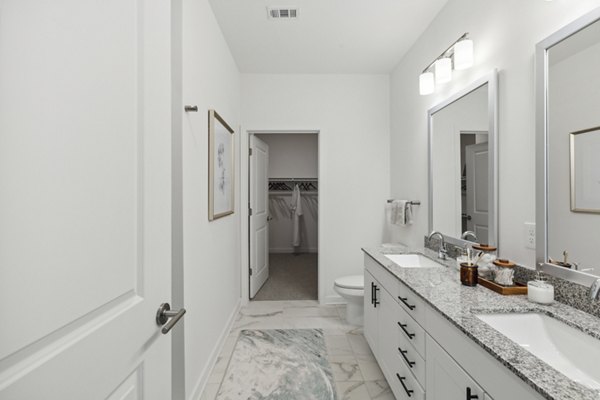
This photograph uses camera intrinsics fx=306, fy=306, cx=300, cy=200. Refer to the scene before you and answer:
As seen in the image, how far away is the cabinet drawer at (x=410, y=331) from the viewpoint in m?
1.42

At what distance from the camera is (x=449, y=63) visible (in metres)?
2.09

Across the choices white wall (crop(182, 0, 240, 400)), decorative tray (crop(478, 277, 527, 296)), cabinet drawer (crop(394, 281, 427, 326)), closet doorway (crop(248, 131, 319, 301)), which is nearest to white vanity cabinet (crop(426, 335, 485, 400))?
cabinet drawer (crop(394, 281, 427, 326))

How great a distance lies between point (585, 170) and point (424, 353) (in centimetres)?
99

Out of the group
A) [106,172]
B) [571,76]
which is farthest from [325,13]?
[106,172]

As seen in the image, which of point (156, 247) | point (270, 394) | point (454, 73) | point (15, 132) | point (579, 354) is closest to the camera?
point (15, 132)

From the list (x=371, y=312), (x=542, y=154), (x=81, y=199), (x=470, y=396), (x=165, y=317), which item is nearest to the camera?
(x=81, y=199)

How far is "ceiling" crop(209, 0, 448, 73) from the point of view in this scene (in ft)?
7.39

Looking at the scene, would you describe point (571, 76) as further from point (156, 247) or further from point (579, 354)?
point (156, 247)

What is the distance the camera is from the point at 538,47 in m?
1.38

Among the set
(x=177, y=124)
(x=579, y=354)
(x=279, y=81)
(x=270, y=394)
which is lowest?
(x=270, y=394)

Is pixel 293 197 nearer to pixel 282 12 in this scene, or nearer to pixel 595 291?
pixel 282 12

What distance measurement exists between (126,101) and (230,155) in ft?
6.88

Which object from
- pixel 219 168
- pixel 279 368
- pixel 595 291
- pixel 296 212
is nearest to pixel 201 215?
pixel 219 168

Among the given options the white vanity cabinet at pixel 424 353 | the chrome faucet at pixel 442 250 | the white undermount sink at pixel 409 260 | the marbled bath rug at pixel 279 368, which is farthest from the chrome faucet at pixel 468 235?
the marbled bath rug at pixel 279 368
